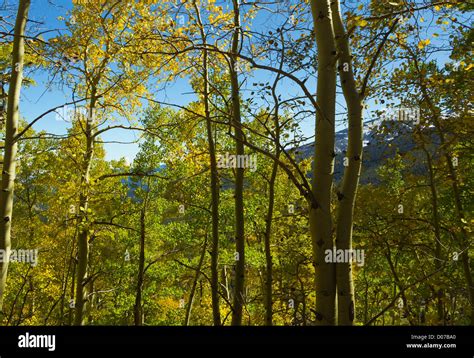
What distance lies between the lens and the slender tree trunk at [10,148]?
4.66 metres

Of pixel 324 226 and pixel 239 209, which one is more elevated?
pixel 239 209

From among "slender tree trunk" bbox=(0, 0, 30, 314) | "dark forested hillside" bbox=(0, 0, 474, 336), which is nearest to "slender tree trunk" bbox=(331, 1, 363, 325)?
"dark forested hillside" bbox=(0, 0, 474, 336)

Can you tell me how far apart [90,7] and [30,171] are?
15579mm

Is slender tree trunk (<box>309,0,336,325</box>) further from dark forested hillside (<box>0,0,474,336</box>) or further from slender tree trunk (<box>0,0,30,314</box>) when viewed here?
slender tree trunk (<box>0,0,30,314</box>)

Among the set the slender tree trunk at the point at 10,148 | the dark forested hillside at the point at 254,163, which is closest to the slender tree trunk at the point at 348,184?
the dark forested hillside at the point at 254,163

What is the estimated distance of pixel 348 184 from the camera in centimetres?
266

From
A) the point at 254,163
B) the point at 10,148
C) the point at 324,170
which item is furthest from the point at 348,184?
the point at 254,163

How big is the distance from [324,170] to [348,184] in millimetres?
299

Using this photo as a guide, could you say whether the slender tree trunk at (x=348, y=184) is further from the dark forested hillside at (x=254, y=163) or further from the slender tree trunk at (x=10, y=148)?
the slender tree trunk at (x=10, y=148)

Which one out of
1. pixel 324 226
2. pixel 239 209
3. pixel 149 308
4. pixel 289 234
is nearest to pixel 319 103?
pixel 324 226

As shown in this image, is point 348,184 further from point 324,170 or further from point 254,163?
point 254,163

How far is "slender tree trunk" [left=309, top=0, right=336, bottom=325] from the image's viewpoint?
94.9 inches

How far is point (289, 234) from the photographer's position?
13.8 metres
